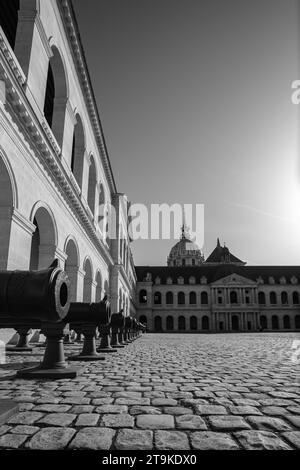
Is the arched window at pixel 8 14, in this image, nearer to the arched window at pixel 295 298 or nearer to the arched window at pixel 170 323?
the arched window at pixel 170 323

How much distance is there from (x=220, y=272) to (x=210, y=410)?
65121mm

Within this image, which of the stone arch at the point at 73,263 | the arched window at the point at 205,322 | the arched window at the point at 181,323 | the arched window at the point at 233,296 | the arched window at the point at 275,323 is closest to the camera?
the stone arch at the point at 73,263

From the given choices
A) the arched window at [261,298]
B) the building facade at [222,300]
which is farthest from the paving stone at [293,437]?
the arched window at [261,298]

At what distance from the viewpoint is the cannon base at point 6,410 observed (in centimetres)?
225

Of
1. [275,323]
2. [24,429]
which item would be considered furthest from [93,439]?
[275,323]

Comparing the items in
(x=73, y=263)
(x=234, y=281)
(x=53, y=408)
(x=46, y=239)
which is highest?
(x=234, y=281)

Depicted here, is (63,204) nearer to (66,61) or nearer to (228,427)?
(66,61)

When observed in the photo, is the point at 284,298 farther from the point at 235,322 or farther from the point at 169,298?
the point at 169,298

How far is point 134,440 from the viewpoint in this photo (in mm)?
1921

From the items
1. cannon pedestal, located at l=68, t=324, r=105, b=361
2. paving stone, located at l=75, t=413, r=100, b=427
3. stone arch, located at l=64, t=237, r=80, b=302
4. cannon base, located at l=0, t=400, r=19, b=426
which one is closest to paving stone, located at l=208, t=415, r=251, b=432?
paving stone, located at l=75, t=413, r=100, b=427

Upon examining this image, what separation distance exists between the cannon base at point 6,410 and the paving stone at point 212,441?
4.33 feet

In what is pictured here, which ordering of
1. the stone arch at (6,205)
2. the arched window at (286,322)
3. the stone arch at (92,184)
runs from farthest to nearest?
the arched window at (286,322), the stone arch at (92,184), the stone arch at (6,205)

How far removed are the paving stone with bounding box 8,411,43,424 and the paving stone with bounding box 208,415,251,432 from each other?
50.2 inches
